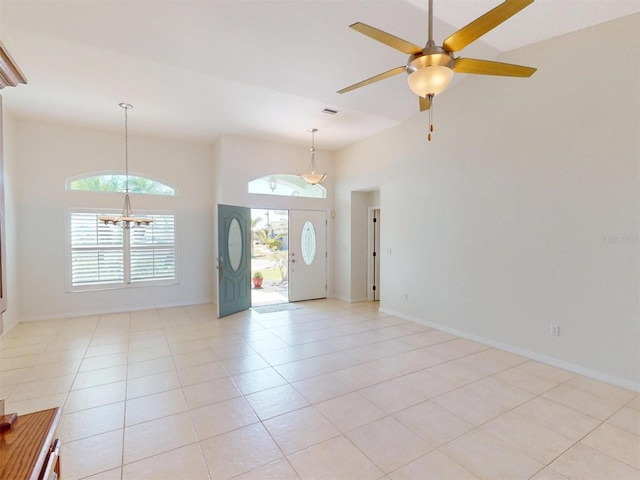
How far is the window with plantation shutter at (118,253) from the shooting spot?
18.9 ft

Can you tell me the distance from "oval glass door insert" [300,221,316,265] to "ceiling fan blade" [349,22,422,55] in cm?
523

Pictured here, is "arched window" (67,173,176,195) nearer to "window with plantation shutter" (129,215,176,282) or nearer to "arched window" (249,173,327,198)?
"window with plantation shutter" (129,215,176,282)

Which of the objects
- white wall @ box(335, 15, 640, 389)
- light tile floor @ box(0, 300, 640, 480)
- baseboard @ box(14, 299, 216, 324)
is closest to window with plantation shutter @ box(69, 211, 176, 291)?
baseboard @ box(14, 299, 216, 324)

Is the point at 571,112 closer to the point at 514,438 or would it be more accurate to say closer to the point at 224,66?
the point at 514,438

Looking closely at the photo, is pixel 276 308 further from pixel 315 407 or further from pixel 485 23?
pixel 485 23

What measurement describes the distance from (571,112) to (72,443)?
563 centimetres

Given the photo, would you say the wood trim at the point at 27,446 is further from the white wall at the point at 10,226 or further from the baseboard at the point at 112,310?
the baseboard at the point at 112,310

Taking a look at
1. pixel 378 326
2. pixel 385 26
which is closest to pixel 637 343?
pixel 378 326

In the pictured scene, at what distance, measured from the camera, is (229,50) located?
11.6ft

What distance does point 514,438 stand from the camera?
7.85 ft

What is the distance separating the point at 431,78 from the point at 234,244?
491 cm

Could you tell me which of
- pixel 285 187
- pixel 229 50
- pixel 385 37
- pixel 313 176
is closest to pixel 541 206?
pixel 385 37

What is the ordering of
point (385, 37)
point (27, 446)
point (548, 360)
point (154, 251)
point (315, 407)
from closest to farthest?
point (27, 446) → point (385, 37) → point (315, 407) → point (548, 360) → point (154, 251)


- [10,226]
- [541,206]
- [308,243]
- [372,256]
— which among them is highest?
[541,206]
